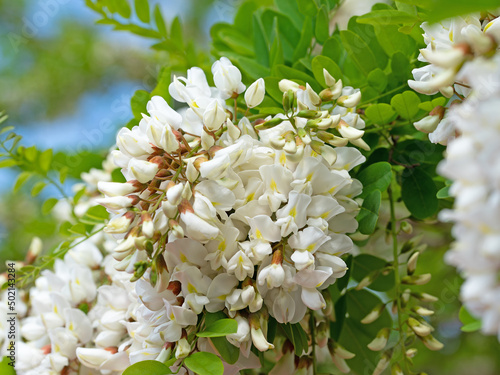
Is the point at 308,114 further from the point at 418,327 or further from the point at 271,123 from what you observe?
the point at 418,327

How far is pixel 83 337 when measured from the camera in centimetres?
50

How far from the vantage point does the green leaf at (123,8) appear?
0.59 meters

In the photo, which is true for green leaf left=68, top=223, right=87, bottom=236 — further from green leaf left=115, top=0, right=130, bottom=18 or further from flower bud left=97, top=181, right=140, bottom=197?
green leaf left=115, top=0, right=130, bottom=18

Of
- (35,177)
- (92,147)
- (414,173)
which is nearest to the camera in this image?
(414,173)

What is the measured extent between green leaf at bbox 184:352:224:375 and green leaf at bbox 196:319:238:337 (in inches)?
0.7

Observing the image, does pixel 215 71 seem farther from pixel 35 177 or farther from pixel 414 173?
pixel 35 177

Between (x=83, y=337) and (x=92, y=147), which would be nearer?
(x=83, y=337)

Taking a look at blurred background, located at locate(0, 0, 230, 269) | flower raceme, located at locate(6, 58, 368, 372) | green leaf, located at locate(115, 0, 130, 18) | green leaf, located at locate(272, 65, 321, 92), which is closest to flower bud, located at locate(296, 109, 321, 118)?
flower raceme, located at locate(6, 58, 368, 372)

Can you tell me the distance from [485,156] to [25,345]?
480 millimetres

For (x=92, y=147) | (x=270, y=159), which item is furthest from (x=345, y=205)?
(x=92, y=147)

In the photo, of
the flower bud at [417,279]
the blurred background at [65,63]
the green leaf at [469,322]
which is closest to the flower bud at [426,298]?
the flower bud at [417,279]

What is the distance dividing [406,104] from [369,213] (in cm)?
10

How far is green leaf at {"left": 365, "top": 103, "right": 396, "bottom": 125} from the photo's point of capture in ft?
Result: 1.44

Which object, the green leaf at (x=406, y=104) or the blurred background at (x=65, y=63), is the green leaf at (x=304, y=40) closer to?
the green leaf at (x=406, y=104)
